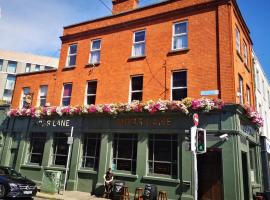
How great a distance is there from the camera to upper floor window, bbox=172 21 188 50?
54.4 feet

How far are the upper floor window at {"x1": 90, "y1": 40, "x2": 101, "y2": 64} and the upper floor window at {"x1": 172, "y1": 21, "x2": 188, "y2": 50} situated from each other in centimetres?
583

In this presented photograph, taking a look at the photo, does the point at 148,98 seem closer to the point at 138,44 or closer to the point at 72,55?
the point at 138,44

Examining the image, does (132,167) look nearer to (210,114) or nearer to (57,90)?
(210,114)

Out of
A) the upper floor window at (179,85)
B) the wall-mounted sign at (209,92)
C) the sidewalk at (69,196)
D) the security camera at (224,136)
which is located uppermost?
the upper floor window at (179,85)

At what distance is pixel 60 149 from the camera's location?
18938 mm

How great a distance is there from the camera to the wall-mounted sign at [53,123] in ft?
61.7

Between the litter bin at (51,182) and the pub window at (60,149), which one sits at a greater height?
the pub window at (60,149)

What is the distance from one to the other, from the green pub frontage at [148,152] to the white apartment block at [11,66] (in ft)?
124

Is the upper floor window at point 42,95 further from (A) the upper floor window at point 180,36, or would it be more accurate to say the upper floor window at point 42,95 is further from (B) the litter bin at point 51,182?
(A) the upper floor window at point 180,36

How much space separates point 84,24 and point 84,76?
4433 mm

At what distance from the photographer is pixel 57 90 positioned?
20.6m

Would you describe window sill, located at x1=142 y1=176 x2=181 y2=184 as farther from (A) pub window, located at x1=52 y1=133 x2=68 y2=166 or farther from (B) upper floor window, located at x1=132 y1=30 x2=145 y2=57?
(B) upper floor window, located at x1=132 y1=30 x2=145 y2=57

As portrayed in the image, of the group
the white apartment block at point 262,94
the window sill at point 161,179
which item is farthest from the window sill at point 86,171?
the white apartment block at point 262,94

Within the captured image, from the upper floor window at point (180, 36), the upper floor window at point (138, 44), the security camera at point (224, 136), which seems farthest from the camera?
the upper floor window at point (138, 44)
